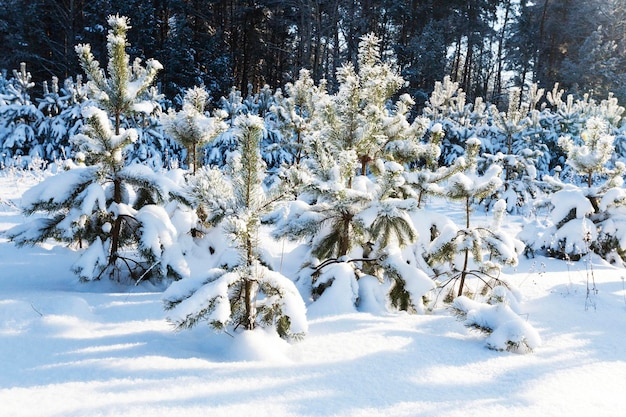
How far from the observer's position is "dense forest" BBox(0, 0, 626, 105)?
1912 centimetres

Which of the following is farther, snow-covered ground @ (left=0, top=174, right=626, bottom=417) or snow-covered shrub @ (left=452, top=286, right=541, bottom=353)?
snow-covered shrub @ (left=452, top=286, right=541, bottom=353)

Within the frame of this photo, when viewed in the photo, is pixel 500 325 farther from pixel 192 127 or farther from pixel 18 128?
pixel 18 128

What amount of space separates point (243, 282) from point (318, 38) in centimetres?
1615

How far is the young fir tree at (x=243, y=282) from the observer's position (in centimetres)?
206

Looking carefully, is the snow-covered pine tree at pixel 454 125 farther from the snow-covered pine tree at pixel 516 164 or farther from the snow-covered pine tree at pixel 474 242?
the snow-covered pine tree at pixel 474 242

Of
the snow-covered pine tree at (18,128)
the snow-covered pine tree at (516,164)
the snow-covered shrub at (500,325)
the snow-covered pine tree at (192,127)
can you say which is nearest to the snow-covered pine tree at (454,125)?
the snow-covered pine tree at (516,164)

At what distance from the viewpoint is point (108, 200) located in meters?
3.32

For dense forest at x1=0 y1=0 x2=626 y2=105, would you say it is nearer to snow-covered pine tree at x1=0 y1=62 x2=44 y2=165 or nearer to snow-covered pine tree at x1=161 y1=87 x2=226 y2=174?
snow-covered pine tree at x1=0 y1=62 x2=44 y2=165

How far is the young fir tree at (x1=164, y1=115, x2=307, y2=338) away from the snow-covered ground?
15 centimetres

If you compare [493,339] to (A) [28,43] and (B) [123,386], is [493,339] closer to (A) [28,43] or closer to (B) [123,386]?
(B) [123,386]

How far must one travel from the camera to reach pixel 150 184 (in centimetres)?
313

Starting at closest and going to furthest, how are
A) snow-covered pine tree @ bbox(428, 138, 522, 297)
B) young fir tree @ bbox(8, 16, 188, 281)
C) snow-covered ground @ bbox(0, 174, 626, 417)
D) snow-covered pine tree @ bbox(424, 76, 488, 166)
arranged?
snow-covered ground @ bbox(0, 174, 626, 417) < young fir tree @ bbox(8, 16, 188, 281) < snow-covered pine tree @ bbox(428, 138, 522, 297) < snow-covered pine tree @ bbox(424, 76, 488, 166)

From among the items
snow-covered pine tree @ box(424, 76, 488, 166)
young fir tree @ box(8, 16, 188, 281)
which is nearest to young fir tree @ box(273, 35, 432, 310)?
young fir tree @ box(8, 16, 188, 281)

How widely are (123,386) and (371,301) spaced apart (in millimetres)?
1809
